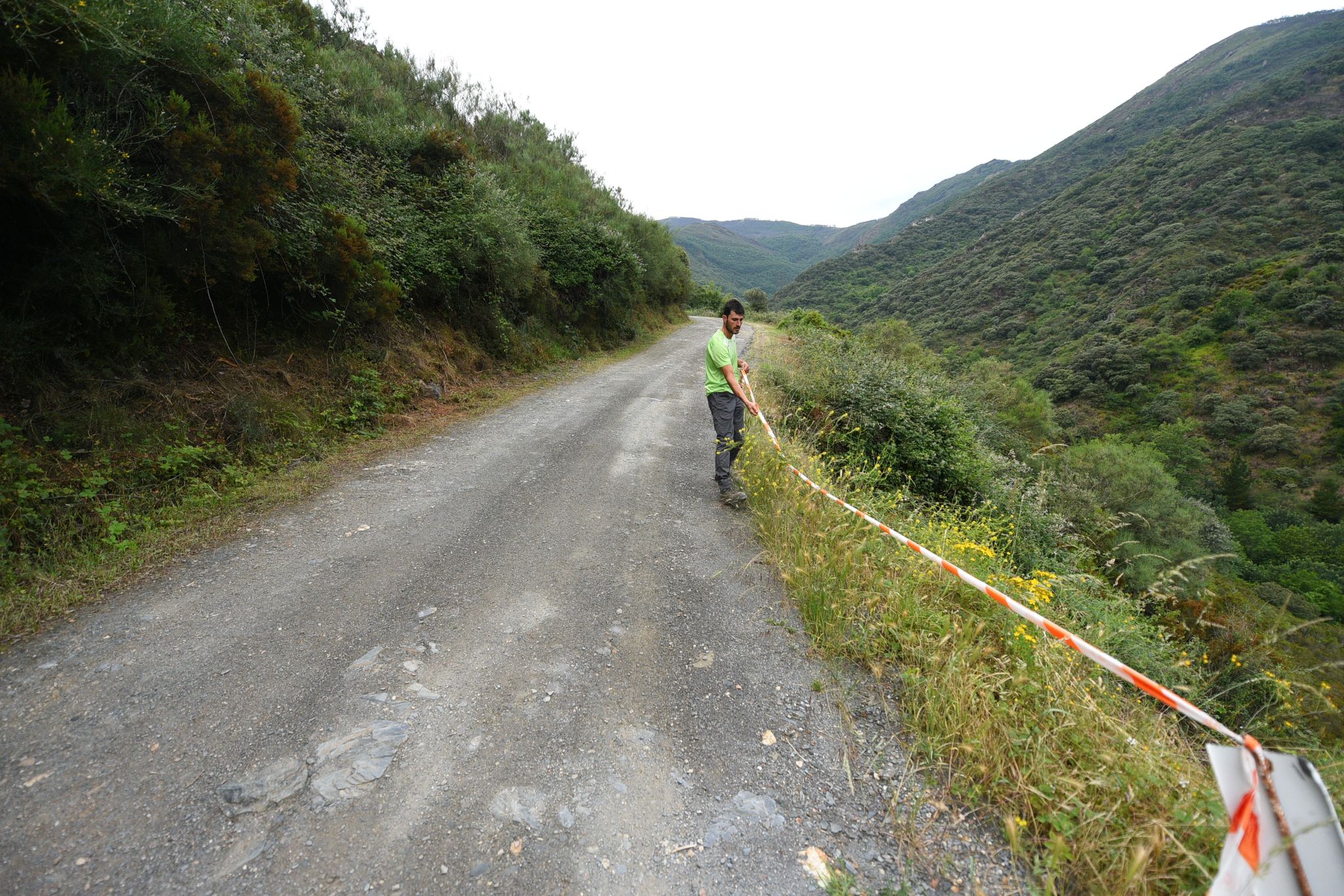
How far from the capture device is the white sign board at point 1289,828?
1.37 metres

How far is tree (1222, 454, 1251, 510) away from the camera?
118 feet

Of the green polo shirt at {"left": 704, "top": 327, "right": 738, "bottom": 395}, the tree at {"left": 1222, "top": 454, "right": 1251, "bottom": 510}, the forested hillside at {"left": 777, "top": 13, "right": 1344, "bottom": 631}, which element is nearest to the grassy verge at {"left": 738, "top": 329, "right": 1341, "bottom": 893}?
the green polo shirt at {"left": 704, "top": 327, "right": 738, "bottom": 395}

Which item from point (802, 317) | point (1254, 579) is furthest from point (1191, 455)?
point (802, 317)

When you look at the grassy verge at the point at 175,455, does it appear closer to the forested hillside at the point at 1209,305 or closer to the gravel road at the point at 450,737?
the gravel road at the point at 450,737

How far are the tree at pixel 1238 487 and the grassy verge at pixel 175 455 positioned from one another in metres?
51.9

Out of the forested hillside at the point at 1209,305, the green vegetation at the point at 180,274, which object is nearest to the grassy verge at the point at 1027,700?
the green vegetation at the point at 180,274

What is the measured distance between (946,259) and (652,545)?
107726 millimetres

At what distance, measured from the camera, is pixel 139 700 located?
8.13 feet

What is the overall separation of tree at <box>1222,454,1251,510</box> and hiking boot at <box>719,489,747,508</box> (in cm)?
4964

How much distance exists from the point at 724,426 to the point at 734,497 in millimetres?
777

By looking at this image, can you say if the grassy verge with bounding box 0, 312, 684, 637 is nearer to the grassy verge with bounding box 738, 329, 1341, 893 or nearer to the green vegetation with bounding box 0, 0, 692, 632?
the green vegetation with bounding box 0, 0, 692, 632

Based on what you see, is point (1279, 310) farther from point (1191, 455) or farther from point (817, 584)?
point (817, 584)

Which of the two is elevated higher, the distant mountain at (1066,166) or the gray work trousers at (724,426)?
the distant mountain at (1066,166)

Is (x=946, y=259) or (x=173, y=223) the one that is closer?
(x=173, y=223)
